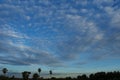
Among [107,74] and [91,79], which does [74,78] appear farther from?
[107,74]

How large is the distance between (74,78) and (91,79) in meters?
33.2

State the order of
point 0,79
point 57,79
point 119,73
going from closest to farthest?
point 119,73
point 0,79
point 57,79

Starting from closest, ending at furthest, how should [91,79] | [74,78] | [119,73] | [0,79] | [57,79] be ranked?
[119,73] < [91,79] < [0,79] < [74,78] < [57,79]

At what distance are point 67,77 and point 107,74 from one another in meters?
54.2

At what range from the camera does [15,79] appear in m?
195

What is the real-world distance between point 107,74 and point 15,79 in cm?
8351

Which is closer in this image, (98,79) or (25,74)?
(98,79)

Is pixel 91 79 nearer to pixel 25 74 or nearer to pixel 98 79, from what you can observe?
pixel 98 79

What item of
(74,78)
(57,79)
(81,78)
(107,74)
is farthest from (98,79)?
(57,79)

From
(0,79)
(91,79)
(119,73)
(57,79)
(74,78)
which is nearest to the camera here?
(119,73)

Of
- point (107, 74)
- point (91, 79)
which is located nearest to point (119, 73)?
point (107, 74)

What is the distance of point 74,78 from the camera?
184000mm

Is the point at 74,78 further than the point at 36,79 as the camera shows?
No

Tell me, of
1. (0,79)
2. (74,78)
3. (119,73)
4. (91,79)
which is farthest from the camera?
(74,78)
